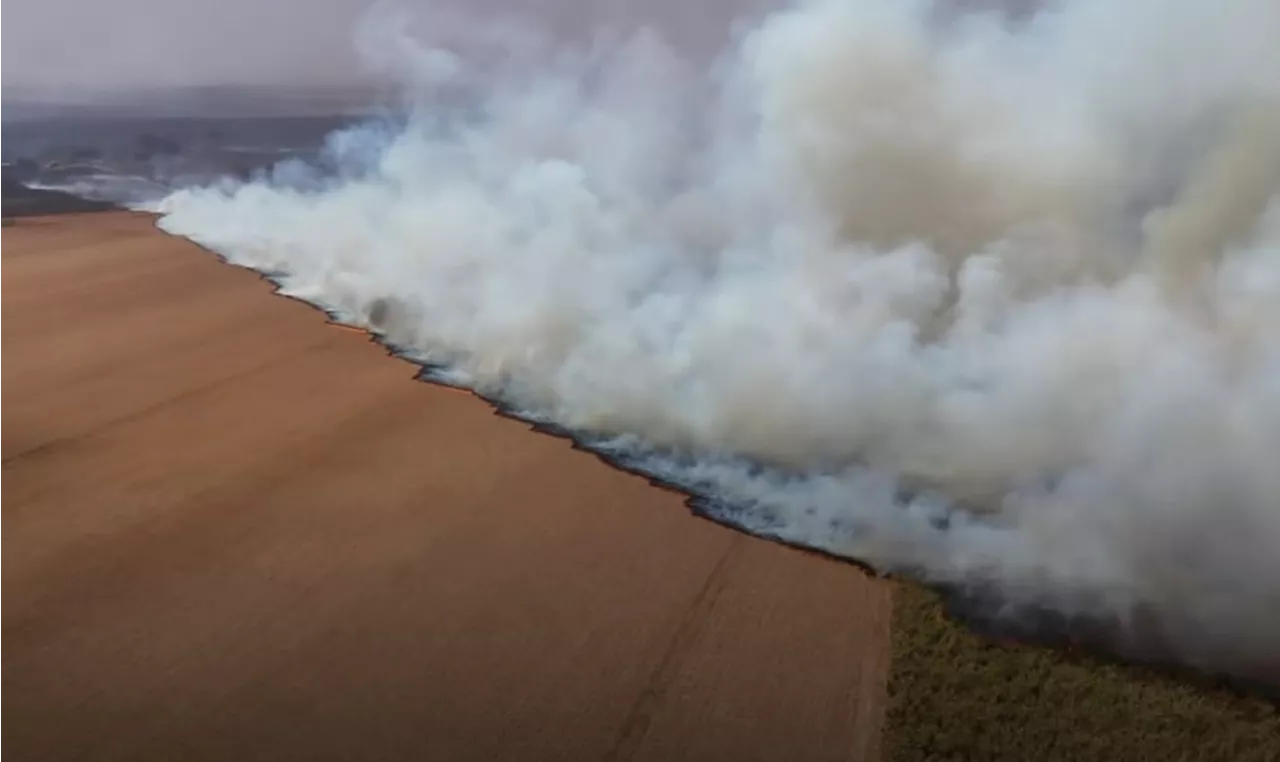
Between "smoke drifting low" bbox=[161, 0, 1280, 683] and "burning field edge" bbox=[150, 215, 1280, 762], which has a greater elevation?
"smoke drifting low" bbox=[161, 0, 1280, 683]

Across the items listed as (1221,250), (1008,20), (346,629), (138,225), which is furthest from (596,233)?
(138,225)

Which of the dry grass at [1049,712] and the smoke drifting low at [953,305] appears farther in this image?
the smoke drifting low at [953,305]

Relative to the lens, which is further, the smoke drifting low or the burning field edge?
the smoke drifting low

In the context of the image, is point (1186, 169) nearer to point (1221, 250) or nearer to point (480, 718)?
point (1221, 250)

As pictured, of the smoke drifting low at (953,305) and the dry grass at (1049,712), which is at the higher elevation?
the smoke drifting low at (953,305)
